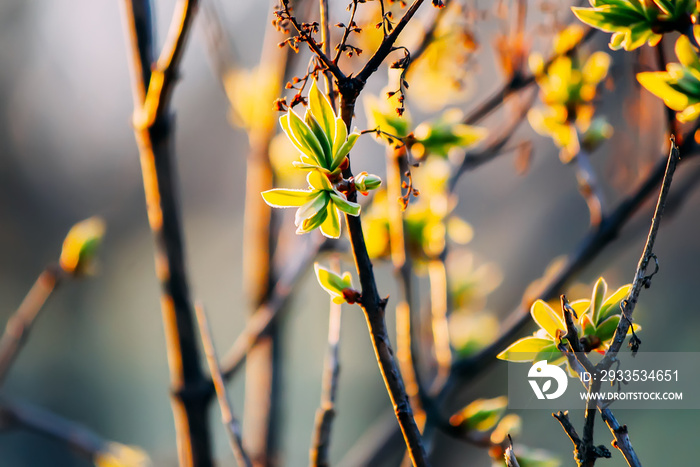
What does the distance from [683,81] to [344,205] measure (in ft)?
0.69

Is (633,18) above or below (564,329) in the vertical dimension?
above

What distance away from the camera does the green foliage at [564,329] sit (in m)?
0.26

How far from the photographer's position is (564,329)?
0.25 m

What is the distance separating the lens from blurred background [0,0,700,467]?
1785mm

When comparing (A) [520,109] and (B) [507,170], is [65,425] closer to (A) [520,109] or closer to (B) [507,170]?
(A) [520,109]

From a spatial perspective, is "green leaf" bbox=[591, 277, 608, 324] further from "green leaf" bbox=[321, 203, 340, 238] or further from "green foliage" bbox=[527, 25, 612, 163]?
"green foliage" bbox=[527, 25, 612, 163]

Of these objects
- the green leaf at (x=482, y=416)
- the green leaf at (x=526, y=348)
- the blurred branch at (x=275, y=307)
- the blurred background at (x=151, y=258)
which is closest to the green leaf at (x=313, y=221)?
the green leaf at (x=526, y=348)

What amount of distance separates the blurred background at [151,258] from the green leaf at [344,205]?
1468 mm

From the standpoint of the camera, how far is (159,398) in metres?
3.04

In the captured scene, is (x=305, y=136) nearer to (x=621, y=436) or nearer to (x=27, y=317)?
(x=621, y=436)

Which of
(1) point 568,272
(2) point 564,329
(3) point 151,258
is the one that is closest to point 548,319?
(2) point 564,329

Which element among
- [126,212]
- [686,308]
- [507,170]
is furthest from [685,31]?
[126,212]

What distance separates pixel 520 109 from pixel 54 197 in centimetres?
260

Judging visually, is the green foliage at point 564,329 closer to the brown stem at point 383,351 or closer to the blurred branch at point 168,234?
the brown stem at point 383,351
